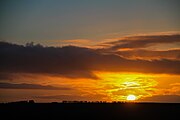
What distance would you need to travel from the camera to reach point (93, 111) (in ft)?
319

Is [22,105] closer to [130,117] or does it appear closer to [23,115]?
[23,115]

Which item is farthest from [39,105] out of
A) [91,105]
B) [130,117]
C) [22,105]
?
[130,117]

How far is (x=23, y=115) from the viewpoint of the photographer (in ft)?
315

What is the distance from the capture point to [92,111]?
97.1m

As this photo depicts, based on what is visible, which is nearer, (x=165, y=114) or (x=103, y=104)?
(x=165, y=114)

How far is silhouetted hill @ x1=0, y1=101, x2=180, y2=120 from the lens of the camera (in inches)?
3740

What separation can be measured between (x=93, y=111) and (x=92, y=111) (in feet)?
0.55

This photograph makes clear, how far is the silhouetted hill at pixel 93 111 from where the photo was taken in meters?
95.0

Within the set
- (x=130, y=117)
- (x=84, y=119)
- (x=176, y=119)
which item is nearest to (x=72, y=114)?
(x=84, y=119)

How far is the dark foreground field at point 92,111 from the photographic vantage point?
95000mm

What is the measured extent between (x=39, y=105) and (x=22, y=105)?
118 inches

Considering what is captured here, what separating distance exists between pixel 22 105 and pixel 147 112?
22.2 metres

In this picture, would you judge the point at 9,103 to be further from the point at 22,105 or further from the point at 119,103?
the point at 119,103

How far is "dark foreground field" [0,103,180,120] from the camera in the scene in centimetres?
9500
